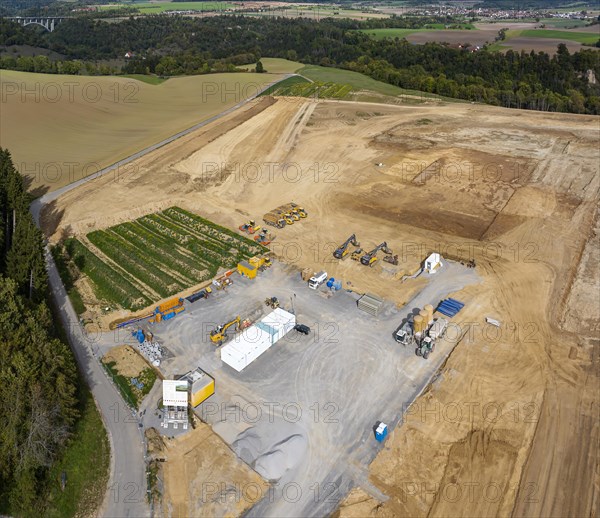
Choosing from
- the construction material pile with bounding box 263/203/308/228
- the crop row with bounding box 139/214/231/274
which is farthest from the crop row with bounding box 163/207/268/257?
the construction material pile with bounding box 263/203/308/228

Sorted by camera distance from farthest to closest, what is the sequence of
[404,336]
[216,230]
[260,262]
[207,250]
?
[216,230], [207,250], [260,262], [404,336]

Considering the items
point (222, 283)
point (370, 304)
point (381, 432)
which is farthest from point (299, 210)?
point (381, 432)

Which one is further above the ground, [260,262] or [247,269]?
[247,269]

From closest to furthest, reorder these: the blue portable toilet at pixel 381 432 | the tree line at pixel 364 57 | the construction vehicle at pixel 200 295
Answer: the blue portable toilet at pixel 381 432
the construction vehicle at pixel 200 295
the tree line at pixel 364 57

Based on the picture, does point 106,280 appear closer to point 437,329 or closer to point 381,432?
point 381,432

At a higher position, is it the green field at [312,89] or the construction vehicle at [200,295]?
the green field at [312,89]

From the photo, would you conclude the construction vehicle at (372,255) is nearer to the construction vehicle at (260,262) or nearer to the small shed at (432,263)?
the small shed at (432,263)

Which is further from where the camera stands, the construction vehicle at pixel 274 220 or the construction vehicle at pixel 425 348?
the construction vehicle at pixel 274 220

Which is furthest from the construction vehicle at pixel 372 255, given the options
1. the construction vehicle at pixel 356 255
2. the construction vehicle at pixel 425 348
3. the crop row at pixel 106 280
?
the crop row at pixel 106 280
